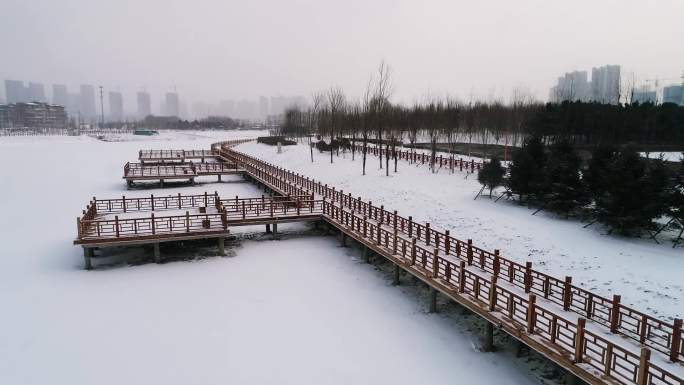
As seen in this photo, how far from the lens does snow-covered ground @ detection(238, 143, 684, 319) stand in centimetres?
1312

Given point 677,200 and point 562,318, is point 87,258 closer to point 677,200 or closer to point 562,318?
point 562,318

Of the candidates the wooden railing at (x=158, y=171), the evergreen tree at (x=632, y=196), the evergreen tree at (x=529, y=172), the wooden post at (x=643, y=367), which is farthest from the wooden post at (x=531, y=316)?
the wooden railing at (x=158, y=171)

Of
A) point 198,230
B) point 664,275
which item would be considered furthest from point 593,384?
point 198,230

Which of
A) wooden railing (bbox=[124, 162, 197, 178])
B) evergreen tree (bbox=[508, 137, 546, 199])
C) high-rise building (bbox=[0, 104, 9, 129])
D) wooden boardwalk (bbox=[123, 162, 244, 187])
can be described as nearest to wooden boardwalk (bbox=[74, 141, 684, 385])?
evergreen tree (bbox=[508, 137, 546, 199])

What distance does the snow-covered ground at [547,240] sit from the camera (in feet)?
43.1

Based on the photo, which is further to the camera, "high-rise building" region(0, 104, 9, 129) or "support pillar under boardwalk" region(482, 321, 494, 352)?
"high-rise building" region(0, 104, 9, 129)

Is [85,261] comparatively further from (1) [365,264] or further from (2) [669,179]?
(2) [669,179]

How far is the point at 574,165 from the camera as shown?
69.6 ft

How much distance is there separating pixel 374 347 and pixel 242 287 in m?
5.64

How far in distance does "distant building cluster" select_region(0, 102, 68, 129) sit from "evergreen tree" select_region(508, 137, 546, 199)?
206m

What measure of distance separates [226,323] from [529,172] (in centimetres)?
1691

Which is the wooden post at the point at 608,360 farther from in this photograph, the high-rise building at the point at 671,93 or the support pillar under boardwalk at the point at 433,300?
the high-rise building at the point at 671,93

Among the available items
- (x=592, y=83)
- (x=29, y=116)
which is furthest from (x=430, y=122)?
(x=29, y=116)

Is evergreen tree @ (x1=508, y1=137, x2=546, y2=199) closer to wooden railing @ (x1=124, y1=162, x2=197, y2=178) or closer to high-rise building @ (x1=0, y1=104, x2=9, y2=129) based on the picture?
wooden railing @ (x1=124, y1=162, x2=197, y2=178)
